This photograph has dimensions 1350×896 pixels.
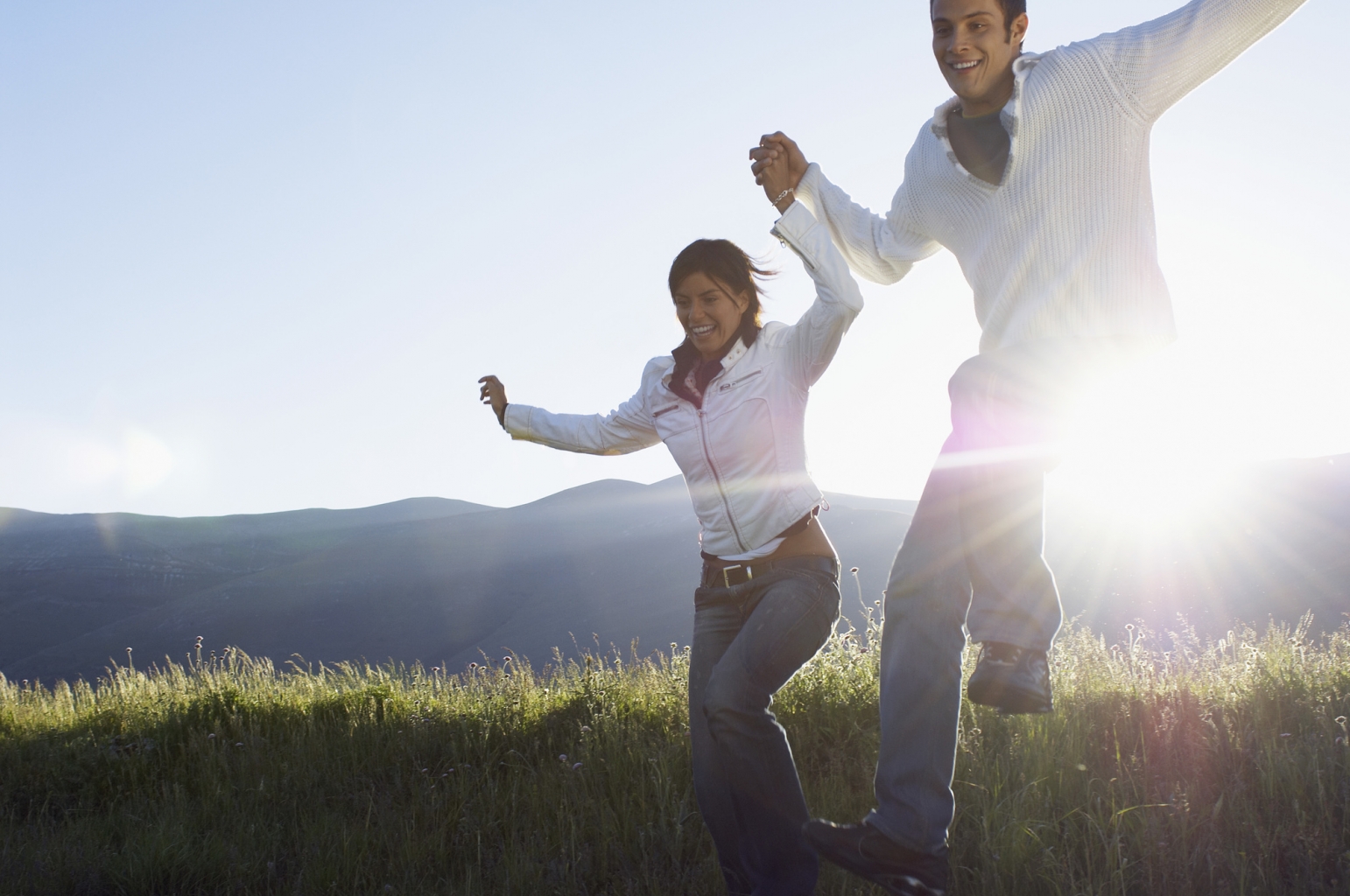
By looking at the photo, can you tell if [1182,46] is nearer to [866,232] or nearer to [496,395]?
[866,232]

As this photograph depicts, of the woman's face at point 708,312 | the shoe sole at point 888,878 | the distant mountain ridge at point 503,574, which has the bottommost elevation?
the distant mountain ridge at point 503,574

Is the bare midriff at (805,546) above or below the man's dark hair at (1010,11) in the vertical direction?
below

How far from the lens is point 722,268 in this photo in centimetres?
392

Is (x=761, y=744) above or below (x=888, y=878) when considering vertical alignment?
above

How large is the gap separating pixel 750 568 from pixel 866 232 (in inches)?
49.9

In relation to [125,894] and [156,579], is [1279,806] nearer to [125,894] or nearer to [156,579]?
[125,894]

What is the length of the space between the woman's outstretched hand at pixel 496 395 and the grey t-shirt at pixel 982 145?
8.72 ft

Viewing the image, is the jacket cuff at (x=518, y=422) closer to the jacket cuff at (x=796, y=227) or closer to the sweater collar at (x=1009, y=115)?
the jacket cuff at (x=796, y=227)

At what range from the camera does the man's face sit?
2615 mm

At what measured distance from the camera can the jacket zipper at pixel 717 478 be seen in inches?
141

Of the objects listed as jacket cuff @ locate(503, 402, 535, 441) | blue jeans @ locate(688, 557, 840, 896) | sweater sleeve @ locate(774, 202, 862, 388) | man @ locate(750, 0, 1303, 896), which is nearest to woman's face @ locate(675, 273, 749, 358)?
sweater sleeve @ locate(774, 202, 862, 388)

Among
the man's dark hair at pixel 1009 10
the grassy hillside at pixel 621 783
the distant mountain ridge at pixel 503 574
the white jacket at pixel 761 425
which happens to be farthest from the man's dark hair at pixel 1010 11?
the distant mountain ridge at pixel 503 574

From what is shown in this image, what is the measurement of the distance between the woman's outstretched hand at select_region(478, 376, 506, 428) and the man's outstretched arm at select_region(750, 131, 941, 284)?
80.5 inches

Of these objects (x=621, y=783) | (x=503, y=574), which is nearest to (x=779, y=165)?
(x=621, y=783)
